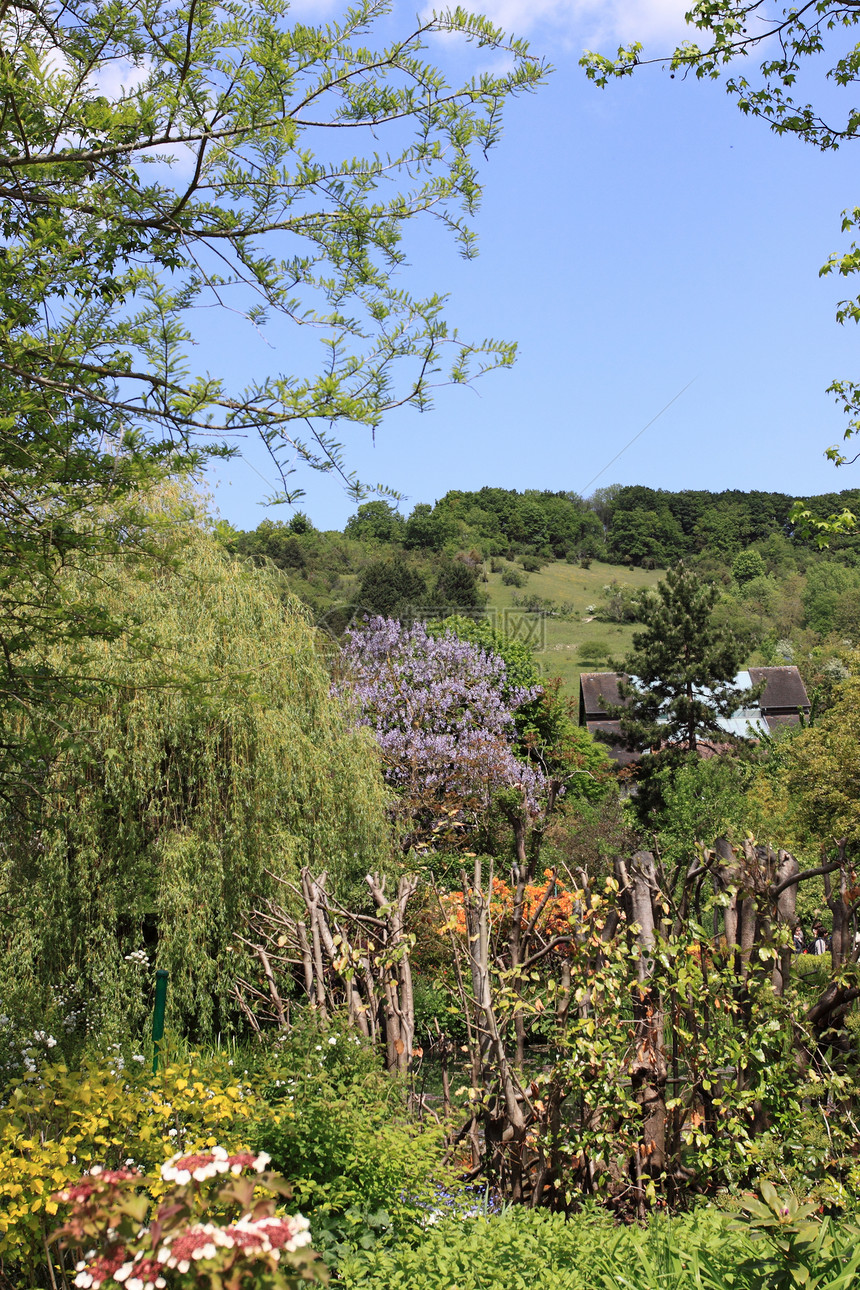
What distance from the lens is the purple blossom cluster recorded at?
18.8m

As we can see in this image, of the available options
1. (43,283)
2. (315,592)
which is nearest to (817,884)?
(43,283)

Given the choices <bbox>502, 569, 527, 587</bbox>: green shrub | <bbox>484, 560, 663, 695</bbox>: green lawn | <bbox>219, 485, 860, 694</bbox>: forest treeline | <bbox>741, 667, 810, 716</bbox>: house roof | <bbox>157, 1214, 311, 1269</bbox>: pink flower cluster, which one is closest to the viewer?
<bbox>157, 1214, 311, 1269</bbox>: pink flower cluster

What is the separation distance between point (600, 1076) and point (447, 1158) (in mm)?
1210

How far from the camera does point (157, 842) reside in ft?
28.7

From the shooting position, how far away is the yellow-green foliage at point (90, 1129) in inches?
150

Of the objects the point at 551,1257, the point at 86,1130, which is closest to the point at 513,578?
the point at 86,1130

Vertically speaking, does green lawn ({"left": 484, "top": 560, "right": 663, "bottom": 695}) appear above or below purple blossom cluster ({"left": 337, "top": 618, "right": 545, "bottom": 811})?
above

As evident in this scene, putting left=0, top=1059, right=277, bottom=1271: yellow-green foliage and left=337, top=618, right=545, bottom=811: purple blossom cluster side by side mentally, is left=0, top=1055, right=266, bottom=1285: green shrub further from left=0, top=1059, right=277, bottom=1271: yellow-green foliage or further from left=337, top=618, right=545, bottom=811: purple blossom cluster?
left=337, top=618, right=545, bottom=811: purple blossom cluster

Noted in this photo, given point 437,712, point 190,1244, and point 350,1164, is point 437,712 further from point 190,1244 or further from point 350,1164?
point 190,1244

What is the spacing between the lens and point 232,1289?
2.02m

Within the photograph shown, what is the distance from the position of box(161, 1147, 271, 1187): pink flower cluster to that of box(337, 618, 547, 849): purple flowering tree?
1409cm

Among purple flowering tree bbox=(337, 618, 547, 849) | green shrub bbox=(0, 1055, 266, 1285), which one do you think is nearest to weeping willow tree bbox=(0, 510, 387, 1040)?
green shrub bbox=(0, 1055, 266, 1285)

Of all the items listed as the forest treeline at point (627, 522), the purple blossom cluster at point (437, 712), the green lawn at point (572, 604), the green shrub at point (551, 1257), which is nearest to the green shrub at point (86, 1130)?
the green shrub at point (551, 1257)

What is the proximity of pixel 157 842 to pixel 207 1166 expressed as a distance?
6.82 m
